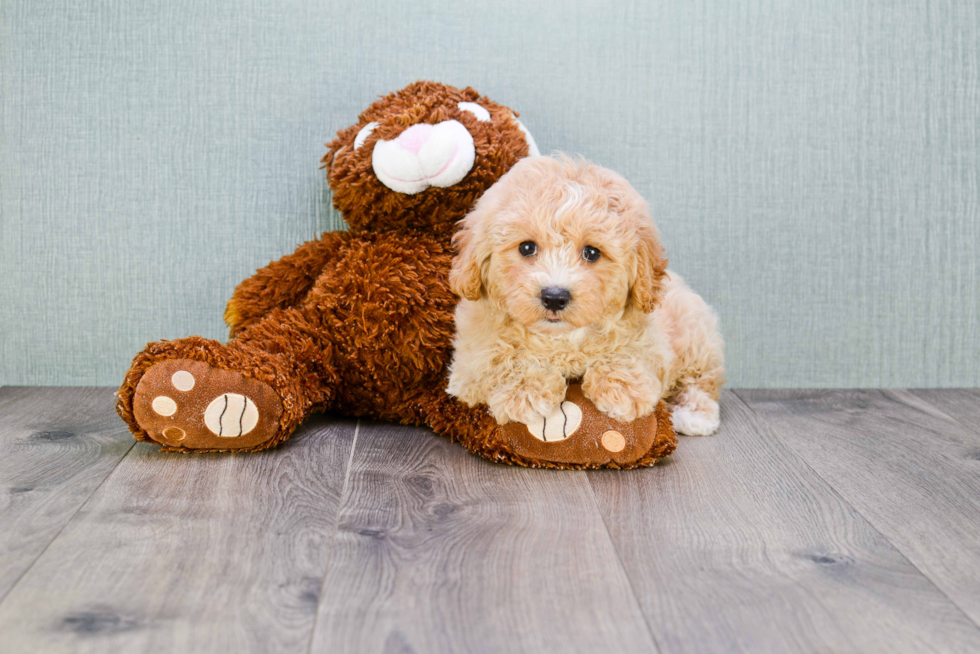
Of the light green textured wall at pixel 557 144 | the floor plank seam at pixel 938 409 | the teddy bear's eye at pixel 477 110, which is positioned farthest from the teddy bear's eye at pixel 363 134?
the floor plank seam at pixel 938 409

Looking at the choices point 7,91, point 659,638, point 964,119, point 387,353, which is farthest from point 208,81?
point 964,119

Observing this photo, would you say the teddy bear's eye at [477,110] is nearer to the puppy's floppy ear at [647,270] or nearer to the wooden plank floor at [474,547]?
the puppy's floppy ear at [647,270]

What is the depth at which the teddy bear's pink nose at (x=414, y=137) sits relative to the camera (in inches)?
66.2

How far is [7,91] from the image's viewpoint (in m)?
2.03

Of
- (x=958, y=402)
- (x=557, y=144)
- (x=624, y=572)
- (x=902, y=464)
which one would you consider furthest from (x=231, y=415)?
(x=958, y=402)

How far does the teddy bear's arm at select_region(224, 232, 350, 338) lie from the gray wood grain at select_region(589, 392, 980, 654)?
0.81 meters

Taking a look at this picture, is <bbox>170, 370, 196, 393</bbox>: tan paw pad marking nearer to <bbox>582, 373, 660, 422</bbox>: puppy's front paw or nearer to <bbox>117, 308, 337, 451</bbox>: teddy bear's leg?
<bbox>117, 308, 337, 451</bbox>: teddy bear's leg

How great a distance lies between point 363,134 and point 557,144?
566 mm

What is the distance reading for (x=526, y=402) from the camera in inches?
59.0

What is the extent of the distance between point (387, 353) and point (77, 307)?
3.03 ft

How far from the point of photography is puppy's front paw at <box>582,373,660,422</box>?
1.49 meters

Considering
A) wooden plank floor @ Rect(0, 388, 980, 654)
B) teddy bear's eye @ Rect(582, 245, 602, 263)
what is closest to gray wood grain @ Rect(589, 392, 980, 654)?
wooden plank floor @ Rect(0, 388, 980, 654)

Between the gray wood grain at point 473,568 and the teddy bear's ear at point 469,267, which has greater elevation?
the teddy bear's ear at point 469,267

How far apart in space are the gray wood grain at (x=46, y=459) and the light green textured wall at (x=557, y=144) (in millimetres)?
192
